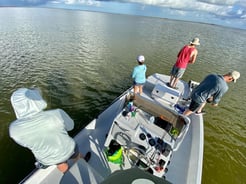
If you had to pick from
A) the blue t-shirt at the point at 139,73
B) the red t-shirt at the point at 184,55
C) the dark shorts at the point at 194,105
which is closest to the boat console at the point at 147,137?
the dark shorts at the point at 194,105

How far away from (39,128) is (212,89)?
3813 mm

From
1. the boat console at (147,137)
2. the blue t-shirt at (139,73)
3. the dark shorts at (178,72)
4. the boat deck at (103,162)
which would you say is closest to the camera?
the boat deck at (103,162)

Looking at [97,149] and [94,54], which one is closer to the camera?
[97,149]

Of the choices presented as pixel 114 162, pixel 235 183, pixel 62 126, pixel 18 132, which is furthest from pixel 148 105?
pixel 235 183

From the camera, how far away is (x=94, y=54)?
1391cm

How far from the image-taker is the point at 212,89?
3.64 meters

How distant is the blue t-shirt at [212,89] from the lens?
357 cm

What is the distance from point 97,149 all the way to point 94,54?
11.7 m

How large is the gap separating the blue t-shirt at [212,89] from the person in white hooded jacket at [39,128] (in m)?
3.36

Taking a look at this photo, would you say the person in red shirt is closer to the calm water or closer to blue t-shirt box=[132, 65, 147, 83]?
blue t-shirt box=[132, 65, 147, 83]

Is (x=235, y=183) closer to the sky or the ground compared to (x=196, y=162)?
closer to the ground

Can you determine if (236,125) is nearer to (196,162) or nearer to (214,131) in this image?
(214,131)

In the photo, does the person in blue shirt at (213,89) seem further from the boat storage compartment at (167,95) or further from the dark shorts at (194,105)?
the boat storage compartment at (167,95)

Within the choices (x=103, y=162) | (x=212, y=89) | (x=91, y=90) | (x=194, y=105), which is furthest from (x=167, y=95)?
(x=91, y=90)
